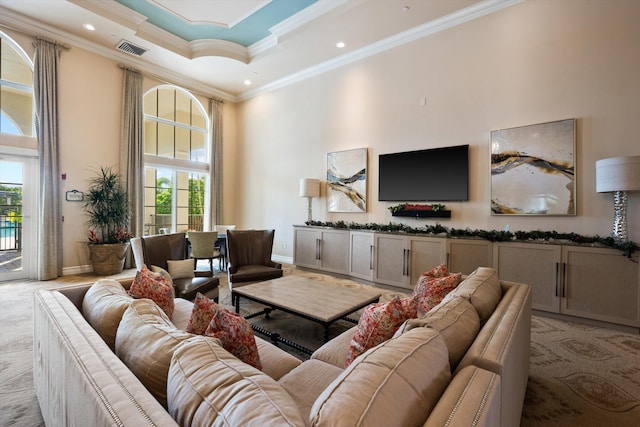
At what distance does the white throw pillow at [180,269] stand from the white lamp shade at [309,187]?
10.2 ft

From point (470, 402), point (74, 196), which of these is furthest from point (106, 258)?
point (470, 402)

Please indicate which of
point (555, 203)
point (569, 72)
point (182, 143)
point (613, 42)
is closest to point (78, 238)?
point (182, 143)

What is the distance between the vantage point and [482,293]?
1652mm

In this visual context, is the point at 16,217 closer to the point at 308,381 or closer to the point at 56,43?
the point at 56,43

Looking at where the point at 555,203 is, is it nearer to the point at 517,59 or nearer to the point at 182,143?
the point at 517,59

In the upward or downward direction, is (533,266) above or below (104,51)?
below

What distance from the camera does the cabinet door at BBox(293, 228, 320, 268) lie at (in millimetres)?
5625

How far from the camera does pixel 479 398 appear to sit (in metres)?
0.80

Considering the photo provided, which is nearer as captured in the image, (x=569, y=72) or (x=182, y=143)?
(x=569, y=72)

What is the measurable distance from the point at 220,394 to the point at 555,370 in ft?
9.09

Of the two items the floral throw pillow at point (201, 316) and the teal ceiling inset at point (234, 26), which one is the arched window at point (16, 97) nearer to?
the teal ceiling inset at point (234, 26)

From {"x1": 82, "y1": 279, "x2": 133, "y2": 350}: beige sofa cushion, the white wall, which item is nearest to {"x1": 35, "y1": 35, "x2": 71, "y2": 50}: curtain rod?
the white wall

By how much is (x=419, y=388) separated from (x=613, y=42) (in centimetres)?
479

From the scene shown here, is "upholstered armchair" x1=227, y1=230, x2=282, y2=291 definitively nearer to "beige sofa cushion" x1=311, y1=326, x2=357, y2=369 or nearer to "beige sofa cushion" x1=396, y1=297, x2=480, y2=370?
"beige sofa cushion" x1=311, y1=326, x2=357, y2=369
